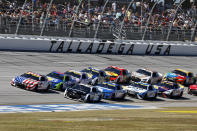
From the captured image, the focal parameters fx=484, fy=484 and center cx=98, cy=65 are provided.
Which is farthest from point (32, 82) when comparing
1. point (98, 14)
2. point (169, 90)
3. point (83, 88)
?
point (98, 14)

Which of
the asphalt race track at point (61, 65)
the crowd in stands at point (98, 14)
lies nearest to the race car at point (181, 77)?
the asphalt race track at point (61, 65)

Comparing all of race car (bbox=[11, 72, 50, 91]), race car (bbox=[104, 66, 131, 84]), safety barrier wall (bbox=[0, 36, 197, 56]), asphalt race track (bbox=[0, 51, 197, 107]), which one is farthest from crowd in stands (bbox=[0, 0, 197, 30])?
race car (bbox=[11, 72, 50, 91])

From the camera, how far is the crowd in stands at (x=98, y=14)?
133 ft

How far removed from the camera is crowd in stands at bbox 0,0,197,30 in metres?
40.6

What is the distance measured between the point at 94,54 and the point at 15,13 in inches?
348

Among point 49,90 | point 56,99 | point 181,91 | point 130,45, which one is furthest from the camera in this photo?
point 130,45

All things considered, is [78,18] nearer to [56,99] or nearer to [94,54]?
[94,54]

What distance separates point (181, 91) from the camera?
31.7 meters

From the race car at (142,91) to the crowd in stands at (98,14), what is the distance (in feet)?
46.5

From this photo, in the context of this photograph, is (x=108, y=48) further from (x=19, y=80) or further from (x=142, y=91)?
(x=19, y=80)

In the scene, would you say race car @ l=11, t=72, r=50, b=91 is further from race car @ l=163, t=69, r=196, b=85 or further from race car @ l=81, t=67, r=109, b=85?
race car @ l=163, t=69, r=196, b=85

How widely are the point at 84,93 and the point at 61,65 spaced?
12.0 m

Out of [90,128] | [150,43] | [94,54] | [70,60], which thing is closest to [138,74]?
[70,60]

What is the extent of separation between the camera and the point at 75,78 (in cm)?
3062
